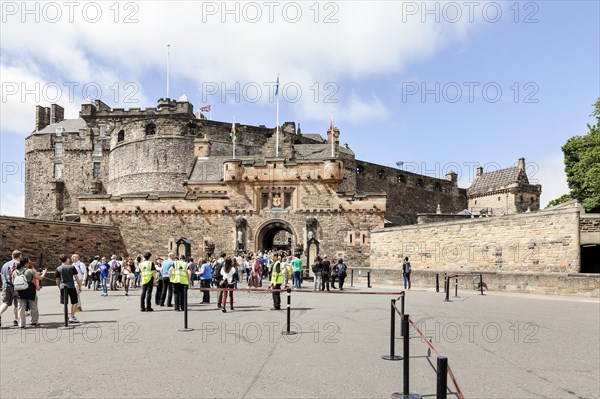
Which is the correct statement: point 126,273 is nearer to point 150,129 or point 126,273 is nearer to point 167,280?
point 167,280

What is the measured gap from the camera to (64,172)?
53000 mm

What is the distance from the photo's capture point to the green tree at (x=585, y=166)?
103 ft

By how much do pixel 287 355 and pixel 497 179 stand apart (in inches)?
2526

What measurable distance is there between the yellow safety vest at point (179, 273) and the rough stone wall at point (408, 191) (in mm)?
40739

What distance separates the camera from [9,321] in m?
10.3

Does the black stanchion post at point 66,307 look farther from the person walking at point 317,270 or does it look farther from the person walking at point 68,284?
the person walking at point 317,270

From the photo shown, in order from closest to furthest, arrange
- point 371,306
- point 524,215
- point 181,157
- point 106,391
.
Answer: point 106,391, point 371,306, point 524,215, point 181,157

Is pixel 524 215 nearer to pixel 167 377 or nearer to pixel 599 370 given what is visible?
pixel 599 370

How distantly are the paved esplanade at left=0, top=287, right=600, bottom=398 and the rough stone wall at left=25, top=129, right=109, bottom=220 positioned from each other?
4414 cm

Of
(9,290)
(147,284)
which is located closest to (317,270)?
(147,284)

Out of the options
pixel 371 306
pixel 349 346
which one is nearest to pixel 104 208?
pixel 371 306

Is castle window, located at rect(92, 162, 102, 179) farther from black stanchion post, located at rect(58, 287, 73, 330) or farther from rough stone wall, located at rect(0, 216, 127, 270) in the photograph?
black stanchion post, located at rect(58, 287, 73, 330)

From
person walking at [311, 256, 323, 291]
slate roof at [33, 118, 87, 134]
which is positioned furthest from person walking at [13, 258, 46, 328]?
slate roof at [33, 118, 87, 134]

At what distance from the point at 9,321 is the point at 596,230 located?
790 inches
